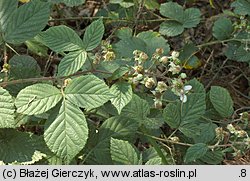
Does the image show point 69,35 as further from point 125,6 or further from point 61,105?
point 125,6

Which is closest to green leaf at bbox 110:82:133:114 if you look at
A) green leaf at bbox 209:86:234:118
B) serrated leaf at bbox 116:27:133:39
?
green leaf at bbox 209:86:234:118

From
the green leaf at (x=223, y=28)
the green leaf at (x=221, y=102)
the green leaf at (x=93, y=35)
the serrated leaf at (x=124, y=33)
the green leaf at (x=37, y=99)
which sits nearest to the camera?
the green leaf at (x=37, y=99)

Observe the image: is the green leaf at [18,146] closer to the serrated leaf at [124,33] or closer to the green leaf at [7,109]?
the green leaf at [7,109]

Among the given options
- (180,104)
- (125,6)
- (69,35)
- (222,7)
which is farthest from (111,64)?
(222,7)

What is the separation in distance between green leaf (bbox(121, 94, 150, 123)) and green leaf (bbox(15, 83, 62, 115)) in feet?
1.07

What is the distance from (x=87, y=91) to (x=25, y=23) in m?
0.36

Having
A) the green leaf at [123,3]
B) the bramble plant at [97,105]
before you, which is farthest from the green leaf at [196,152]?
the green leaf at [123,3]

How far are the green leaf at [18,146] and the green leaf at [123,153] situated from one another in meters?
0.27

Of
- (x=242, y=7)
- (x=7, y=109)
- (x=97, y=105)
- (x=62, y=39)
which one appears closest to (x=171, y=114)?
(x=97, y=105)

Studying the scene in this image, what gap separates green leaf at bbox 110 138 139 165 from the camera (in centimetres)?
166

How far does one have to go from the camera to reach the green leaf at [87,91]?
157 cm

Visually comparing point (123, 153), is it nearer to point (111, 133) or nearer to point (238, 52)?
Result: point (111, 133)

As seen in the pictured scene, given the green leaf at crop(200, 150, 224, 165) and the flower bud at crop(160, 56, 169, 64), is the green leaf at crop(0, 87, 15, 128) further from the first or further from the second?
the green leaf at crop(200, 150, 224, 165)

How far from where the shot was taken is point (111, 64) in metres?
1.75
